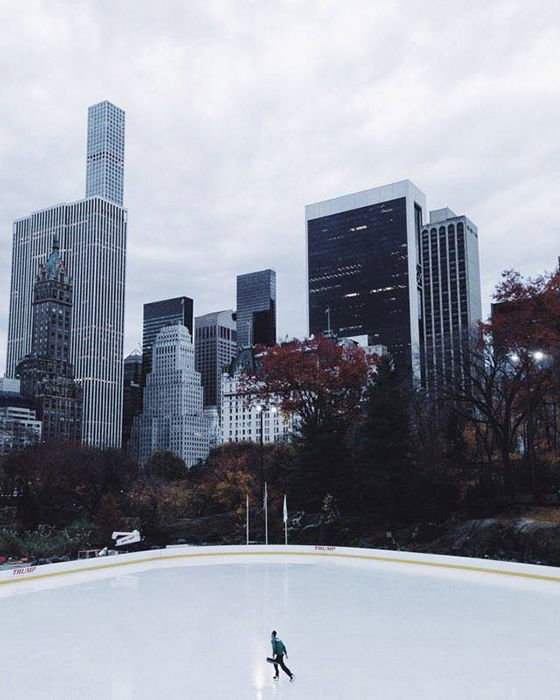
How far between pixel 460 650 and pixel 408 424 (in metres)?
22.9

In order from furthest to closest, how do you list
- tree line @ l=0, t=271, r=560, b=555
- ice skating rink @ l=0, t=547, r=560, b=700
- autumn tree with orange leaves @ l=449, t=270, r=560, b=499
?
tree line @ l=0, t=271, r=560, b=555
autumn tree with orange leaves @ l=449, t=270, r=560, b=499
ice skating rink @ l=0, t=547, r=560, b=700

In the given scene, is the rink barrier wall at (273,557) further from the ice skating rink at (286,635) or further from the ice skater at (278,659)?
the ice skater at (278,659)

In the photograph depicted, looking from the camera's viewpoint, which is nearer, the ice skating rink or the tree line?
the ice skating rink

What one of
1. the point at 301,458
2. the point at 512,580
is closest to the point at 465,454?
the point at 301,458

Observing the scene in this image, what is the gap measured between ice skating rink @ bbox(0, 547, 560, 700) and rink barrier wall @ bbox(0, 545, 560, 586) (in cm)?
36

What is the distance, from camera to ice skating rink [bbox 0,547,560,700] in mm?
11578

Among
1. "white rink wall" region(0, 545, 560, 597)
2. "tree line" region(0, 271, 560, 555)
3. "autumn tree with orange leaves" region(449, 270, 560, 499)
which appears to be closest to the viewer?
"white rink wall" region(0, 545, 560, 597)

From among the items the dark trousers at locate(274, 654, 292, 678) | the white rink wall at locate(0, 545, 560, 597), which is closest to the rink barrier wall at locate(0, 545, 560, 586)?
the white rink wall at locate(0, 545, 560, 597)

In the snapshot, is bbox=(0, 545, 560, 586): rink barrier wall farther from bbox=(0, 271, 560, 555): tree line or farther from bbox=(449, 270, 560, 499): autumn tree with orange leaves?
bbox=(449, 270, 560, 499): autumn tree with orange leaves

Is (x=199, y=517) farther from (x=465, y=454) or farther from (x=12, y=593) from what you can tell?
(x=12, y=593)

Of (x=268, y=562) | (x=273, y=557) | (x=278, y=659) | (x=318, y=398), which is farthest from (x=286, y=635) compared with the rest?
(x=318, y=398)

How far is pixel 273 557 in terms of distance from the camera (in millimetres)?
30766

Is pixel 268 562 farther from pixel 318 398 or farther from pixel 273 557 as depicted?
pixel 318 398

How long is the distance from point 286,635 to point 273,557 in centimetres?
1565
